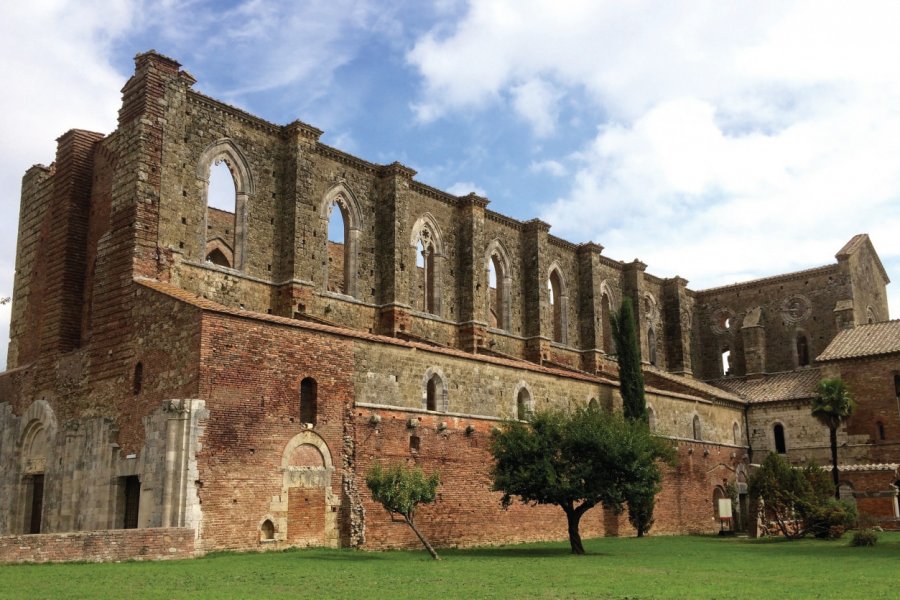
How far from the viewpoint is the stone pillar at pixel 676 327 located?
4584 cm

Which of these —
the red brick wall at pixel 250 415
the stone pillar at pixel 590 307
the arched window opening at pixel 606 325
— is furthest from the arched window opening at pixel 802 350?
the red brick wall at pixel 250 415

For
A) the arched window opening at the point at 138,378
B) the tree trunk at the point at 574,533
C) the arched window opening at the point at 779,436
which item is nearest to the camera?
the arched window opening at the point at 138,378

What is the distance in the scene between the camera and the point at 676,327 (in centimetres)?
4628

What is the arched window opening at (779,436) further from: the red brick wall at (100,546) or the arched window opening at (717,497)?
the red brick wall at (100,546)

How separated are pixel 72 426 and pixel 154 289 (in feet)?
16.0

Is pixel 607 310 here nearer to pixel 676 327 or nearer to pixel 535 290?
pixel 676 327

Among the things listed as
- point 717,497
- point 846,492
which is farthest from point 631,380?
point 846,492

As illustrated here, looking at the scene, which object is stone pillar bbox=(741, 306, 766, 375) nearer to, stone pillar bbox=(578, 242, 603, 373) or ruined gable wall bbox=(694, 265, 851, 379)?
ruined gable wall bbox=(694, 265, 851, 379)

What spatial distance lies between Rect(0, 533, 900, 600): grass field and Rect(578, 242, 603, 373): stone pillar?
1715 cm

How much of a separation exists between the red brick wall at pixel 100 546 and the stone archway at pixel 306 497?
99.5 inches

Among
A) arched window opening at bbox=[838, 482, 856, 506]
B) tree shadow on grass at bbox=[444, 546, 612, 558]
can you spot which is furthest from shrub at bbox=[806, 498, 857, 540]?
tree shadow on grass at bbox=[444, 546, 612, 558]

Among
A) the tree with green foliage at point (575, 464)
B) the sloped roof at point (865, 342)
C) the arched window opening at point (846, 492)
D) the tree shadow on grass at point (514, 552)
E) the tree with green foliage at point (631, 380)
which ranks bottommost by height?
the tree shadow on grass at point (514, 552)

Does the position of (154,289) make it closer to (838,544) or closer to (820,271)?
(838,544)

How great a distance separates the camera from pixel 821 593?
12820 millimetres
